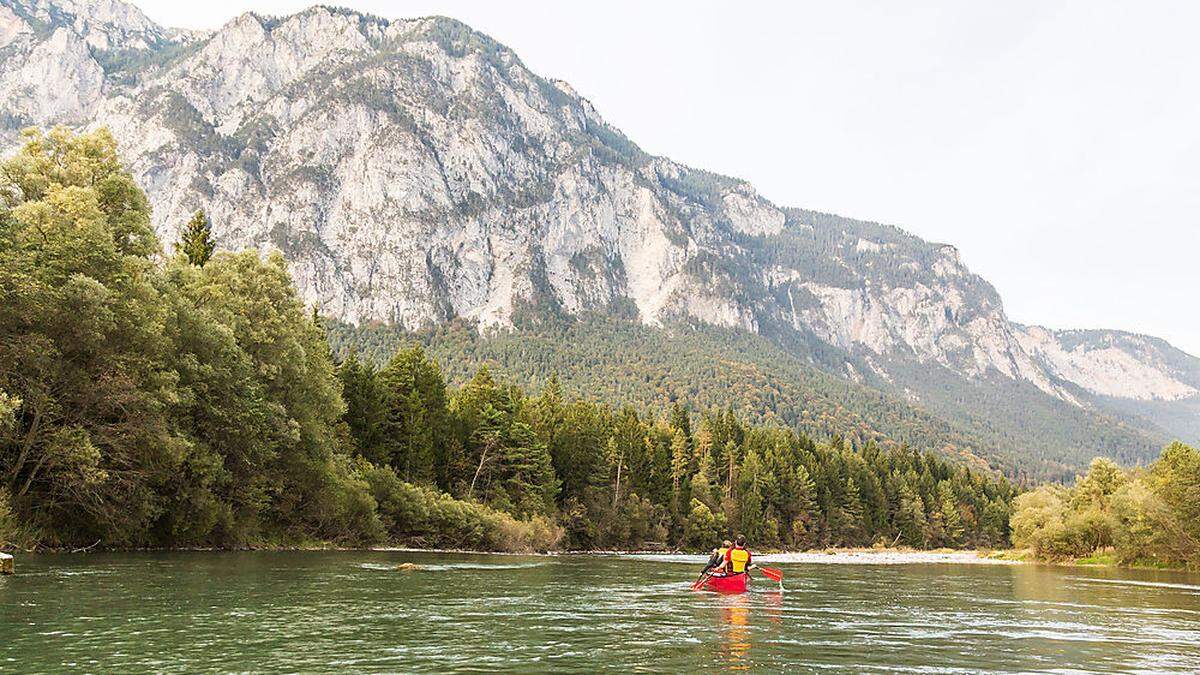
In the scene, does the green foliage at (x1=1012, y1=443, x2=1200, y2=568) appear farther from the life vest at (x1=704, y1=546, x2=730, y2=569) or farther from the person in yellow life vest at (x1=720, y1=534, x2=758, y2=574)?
the life vest at (x1=704, y1=546, x2=730, y2=569)

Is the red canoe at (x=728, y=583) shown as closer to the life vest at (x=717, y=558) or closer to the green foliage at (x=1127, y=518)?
the life vest at (x=717, y=558)

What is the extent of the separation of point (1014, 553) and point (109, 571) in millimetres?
120480

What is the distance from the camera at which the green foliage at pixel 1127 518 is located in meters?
78.1

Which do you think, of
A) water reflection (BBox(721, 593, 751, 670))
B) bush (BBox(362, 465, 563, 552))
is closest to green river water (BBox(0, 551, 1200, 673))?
water reflection (BBox(721, 593, 751, 670))

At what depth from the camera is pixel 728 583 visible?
4247 centimetres

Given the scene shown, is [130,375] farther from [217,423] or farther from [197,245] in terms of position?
[197,245]

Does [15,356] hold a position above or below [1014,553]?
above

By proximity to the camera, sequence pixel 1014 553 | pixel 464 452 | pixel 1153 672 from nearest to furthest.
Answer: pixel 1153 672, pixel 464 452, pixel 1014 553

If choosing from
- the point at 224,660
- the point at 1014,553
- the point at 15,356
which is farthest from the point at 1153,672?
the point at 1014,553

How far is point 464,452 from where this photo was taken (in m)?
95.1

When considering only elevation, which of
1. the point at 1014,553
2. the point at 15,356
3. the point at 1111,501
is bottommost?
the point at 1014,553

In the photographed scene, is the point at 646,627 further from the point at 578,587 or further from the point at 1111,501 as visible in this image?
the point at 1111,501

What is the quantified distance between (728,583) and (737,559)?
81.7 inches

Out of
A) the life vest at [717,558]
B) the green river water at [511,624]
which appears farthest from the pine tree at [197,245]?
the life vest at [717,558]
